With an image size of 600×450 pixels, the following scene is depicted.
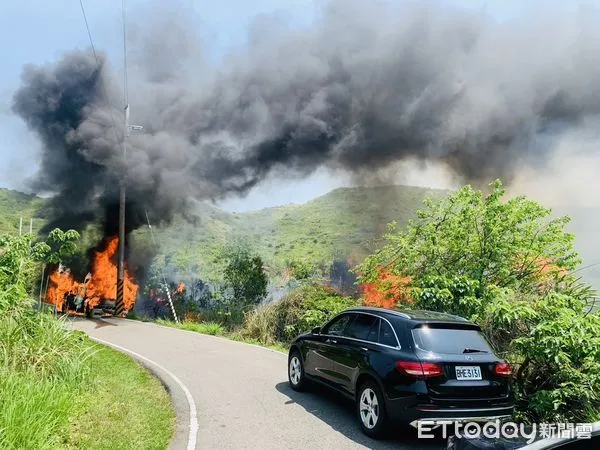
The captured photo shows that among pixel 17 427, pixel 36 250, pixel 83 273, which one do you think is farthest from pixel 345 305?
pixel 83 273

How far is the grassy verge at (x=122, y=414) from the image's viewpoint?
492 cm

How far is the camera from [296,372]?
25.1 feet

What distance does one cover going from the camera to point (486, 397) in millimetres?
5121

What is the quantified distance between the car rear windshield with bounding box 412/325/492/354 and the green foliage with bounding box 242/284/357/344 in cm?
831

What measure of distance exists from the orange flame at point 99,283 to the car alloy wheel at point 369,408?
71.5 ft

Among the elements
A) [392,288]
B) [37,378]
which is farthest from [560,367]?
[392,288]

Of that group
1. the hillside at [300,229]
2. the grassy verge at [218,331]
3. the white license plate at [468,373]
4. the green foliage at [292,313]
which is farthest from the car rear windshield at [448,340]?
the hillside at [300,229]

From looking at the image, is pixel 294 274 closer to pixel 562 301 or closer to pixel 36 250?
pixel 36 250

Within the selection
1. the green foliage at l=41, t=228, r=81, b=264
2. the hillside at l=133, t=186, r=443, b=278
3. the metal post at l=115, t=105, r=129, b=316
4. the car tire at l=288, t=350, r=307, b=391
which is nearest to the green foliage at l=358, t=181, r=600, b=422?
the car tire at l=288, t=350, r=307, b=391

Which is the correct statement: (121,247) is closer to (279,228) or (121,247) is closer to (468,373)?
(468,373)

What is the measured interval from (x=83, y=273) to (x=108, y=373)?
20539 mm

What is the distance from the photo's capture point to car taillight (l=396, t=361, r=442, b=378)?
4934 mm

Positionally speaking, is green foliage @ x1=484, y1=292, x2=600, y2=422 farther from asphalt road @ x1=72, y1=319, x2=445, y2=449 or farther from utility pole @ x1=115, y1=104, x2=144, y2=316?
utility pole @ x1=115, y1=104, x2=144, y2=316

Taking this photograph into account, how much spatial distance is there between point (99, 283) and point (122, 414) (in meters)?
22.3
